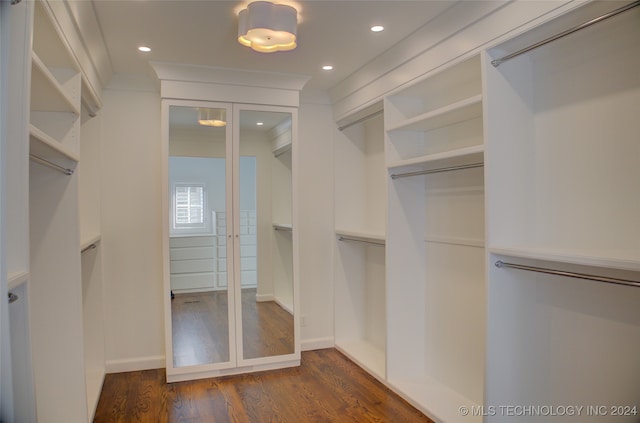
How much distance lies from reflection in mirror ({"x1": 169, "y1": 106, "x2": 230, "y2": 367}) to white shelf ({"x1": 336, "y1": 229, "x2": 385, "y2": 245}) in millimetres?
1151

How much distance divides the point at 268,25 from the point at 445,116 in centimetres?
124

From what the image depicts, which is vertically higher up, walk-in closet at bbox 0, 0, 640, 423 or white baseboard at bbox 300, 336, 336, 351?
walk-in closet at bbox 0, 0, 640, 423

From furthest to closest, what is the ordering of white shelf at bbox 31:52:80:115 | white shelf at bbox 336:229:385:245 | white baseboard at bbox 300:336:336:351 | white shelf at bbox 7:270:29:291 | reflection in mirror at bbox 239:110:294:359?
1. white baseboard at bbox 300:336:336:351
2. reflection in mirror at bbox 239:110:294:359
3. white shelf at bbox 336:229:385:245
4. white shelf at bbox 31:52:80:115
5. white shelf at bbox 7:270:29:291

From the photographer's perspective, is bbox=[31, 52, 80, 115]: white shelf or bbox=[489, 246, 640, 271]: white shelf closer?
bbox=[489, 246, 640, 271]: white shelf

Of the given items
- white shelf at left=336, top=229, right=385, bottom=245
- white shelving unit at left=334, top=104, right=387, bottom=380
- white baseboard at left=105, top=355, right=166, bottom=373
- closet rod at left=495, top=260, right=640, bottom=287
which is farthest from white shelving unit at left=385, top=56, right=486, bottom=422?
white baseboard at left=105, top=355, right=166, bottom=373

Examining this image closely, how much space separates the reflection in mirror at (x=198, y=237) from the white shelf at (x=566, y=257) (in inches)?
88.9

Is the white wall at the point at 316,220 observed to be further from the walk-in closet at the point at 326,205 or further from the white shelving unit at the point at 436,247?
the white shelving unit at the point at 436,247

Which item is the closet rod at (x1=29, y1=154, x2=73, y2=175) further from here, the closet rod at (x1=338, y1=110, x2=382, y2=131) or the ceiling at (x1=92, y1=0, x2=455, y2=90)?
the closet rod at (x1=338, y1=110, x2=382, y2=131)

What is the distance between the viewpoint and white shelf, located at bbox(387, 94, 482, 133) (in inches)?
96.9

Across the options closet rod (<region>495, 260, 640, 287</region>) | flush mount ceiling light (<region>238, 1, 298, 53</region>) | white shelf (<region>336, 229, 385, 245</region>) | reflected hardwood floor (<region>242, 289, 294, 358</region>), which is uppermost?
flush mount ceiling light (<region>238, 1, 298, 53</region>)

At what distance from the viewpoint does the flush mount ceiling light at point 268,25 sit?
2.38 m

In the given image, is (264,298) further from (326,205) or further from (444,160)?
(444,160)

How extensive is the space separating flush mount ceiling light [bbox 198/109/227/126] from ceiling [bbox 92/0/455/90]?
0.37 m

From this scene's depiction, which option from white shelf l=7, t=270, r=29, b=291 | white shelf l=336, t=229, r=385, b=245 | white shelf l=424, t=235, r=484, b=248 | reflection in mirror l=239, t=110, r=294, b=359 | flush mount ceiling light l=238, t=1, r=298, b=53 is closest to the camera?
white shelf l=7, t=270, r=29, b=291
